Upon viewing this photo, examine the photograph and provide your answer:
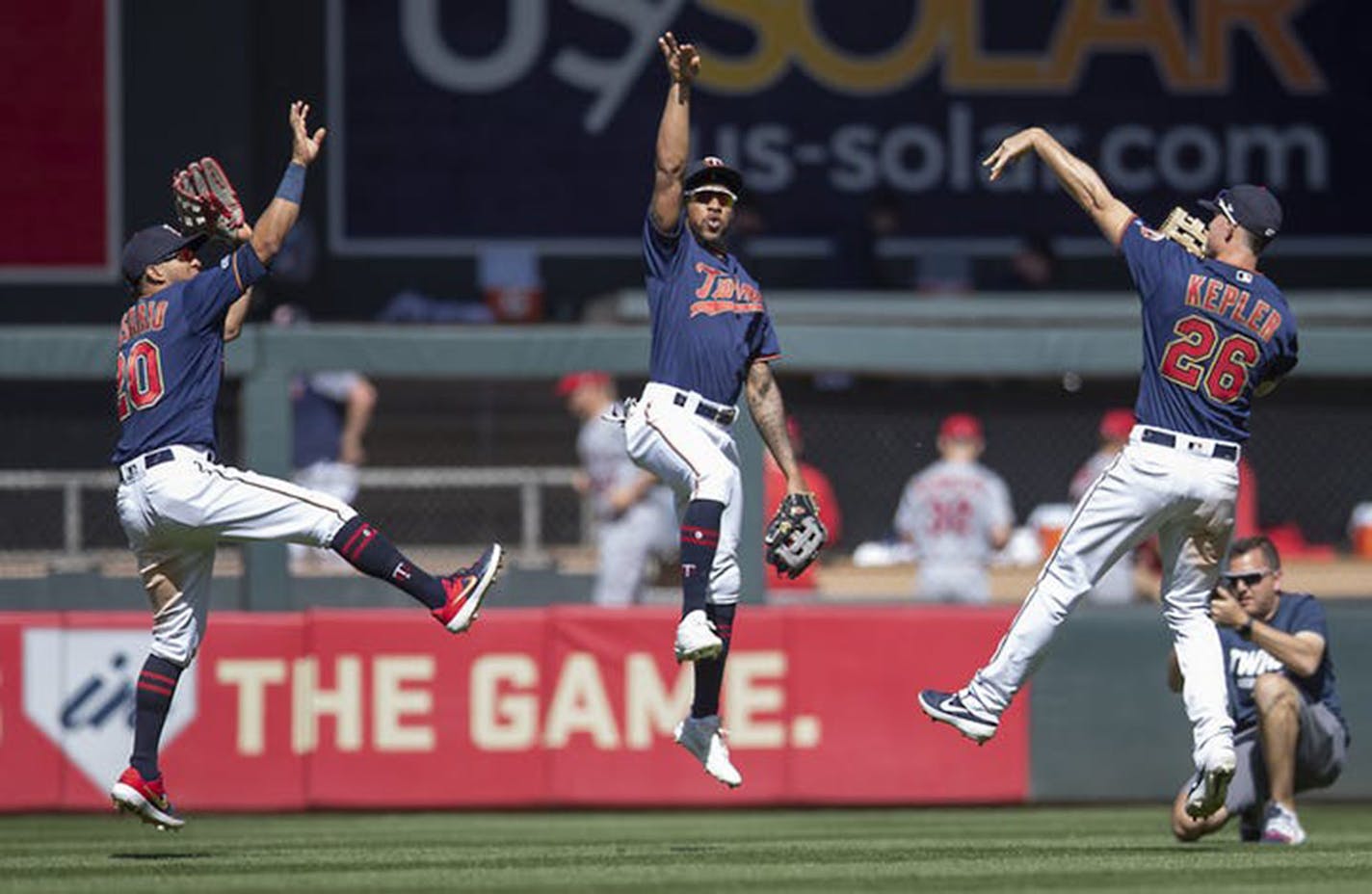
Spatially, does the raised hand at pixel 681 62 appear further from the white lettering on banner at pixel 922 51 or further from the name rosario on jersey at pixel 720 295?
the white lettering on banner at pixel 922 51

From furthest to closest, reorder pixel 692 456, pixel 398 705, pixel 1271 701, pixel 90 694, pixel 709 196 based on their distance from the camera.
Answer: pixel 398 705 → pixel 90 694 → pixel 1271 701 → pixel 709 196 → pixel 692 456

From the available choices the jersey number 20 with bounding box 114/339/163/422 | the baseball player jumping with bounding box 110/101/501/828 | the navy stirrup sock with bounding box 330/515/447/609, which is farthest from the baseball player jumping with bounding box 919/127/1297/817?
the jersey number 20 with bounding box 114/339/163/422

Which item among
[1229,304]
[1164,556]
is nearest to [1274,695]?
[1164,556]

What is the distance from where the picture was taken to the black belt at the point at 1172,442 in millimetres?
9312

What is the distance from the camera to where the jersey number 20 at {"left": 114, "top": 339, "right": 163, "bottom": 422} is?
9633 mm

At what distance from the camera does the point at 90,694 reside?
41.9ft

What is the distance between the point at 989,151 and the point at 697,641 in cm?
1153

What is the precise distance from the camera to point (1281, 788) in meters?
10.6

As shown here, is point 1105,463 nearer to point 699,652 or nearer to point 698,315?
point 698,315

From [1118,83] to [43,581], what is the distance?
10427 mm

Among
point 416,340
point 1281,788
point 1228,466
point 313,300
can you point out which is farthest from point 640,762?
point 313,300

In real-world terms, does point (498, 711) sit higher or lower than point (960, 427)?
lower

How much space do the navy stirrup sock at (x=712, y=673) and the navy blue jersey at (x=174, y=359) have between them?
1949mm

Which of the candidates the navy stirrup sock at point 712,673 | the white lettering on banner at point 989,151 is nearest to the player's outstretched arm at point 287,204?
the navy stirrup sock at point 712,673
